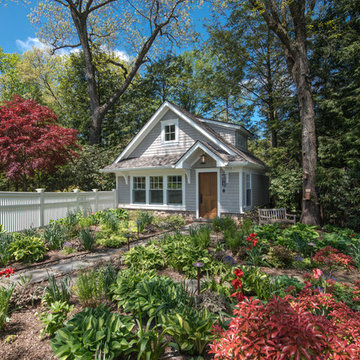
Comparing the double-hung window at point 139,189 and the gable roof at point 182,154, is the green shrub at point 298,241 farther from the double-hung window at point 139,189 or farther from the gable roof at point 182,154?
the double-hung window at point 139,189

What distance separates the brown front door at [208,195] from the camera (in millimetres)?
10719

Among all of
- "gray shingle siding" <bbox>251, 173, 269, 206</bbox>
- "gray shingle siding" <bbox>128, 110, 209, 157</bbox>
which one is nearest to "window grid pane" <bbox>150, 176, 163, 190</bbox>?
"gray shingle siding" <bbox>128, 110, 209, 157</bbox>

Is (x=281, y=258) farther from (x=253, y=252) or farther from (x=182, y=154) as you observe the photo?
(x=182, y=154)

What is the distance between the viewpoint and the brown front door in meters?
10.7

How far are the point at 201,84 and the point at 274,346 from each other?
22.3 m

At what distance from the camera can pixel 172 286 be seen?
3.24 m

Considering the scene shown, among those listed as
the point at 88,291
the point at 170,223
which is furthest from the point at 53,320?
the point at 170,223

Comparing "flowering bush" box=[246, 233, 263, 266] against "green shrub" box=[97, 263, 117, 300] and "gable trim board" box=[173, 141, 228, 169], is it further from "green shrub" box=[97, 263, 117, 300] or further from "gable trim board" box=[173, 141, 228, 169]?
"gable trim board" box=[173, 141, 228, 169]

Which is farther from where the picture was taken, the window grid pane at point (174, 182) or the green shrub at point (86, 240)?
the window grid pane at point (174, 182)

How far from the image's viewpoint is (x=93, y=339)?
6.98ft

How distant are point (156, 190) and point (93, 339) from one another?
33.3ft

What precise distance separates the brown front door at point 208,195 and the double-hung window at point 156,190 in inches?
88.8

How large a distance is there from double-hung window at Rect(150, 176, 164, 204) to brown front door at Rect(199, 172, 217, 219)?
226 cm

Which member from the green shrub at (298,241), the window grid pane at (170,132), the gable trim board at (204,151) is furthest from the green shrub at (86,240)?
the window grid pane at (170,132)
